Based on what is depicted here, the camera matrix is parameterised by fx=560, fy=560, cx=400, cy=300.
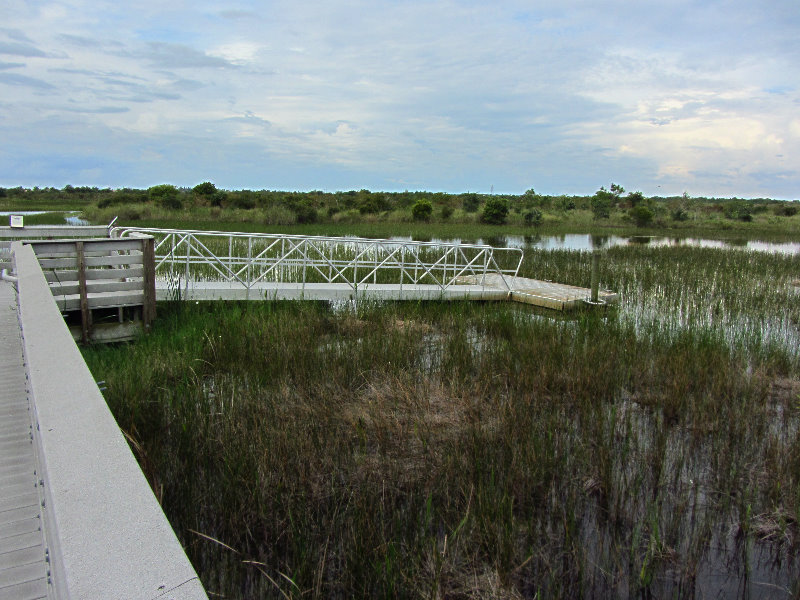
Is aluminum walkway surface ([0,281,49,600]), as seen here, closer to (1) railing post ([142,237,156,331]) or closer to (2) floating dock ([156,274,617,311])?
(1) railing post ([142,237,156,331])

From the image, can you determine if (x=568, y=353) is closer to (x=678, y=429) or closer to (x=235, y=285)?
(x=678, y=429)

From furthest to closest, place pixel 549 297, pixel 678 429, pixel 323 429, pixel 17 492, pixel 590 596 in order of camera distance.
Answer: pixel 549 297 → pixel 678 429 → pixel 323 429 → pixel 590 596 → pixel 17 492

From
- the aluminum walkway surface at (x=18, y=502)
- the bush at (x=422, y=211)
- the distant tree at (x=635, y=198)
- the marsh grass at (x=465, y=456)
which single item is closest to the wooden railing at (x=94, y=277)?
the marsh grass at (x=465, y=456)

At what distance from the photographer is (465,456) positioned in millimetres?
4359

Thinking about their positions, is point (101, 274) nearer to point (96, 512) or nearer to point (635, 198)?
point (96, 512)

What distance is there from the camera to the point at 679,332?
8562mm

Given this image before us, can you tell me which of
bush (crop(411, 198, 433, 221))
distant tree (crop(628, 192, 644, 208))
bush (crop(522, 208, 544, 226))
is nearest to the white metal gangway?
bush (crop(411, 198, 433, 221))

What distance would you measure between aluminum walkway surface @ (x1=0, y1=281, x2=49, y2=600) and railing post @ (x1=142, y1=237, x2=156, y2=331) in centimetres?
473

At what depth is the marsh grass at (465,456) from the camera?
3.30 m

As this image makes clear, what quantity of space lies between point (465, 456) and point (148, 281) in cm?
584

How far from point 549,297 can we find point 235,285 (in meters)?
6.06

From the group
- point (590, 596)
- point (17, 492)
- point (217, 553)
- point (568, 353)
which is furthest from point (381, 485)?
point (568, 353)

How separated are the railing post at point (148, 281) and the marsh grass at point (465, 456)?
0.60m

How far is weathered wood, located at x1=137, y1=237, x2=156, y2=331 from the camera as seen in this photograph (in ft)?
26.5
